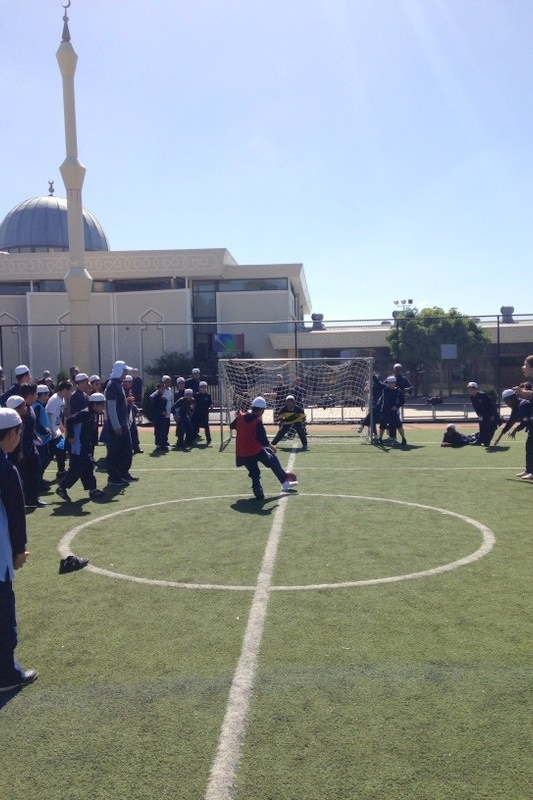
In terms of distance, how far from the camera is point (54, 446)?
1320 cm

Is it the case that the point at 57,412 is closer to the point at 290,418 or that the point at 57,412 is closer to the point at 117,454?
the point at 117,454

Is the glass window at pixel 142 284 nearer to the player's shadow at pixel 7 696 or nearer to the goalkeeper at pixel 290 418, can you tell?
the goalkeeper at pixel 290 418

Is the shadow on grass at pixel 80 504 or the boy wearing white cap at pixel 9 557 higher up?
the boy wearing white cap at pixel 9 557

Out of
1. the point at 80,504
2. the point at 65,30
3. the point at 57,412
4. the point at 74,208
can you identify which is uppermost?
the point at 65,30

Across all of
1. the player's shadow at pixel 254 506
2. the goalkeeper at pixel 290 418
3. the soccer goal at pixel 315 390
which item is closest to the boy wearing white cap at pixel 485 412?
the goalkeeper at pixel 290 418

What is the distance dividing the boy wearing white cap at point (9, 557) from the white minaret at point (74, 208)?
29849mm

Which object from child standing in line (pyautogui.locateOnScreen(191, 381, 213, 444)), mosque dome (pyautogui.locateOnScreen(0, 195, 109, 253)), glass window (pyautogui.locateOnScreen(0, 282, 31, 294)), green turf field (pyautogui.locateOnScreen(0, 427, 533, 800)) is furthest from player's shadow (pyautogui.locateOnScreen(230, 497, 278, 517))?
mosque dome (pyautogui.locateOnScreen(0, 195, 109, 253))

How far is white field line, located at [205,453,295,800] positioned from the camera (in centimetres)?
362

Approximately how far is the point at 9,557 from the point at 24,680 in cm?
83

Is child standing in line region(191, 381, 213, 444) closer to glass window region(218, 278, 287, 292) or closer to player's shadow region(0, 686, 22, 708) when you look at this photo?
player's shadow region(0, 686, 22, 708)

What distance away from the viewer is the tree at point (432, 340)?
124 feet

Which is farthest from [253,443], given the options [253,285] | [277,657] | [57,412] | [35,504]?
[253,285]

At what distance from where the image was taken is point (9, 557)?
15.8ft

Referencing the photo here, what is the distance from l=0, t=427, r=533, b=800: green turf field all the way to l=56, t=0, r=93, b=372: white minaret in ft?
89.3
